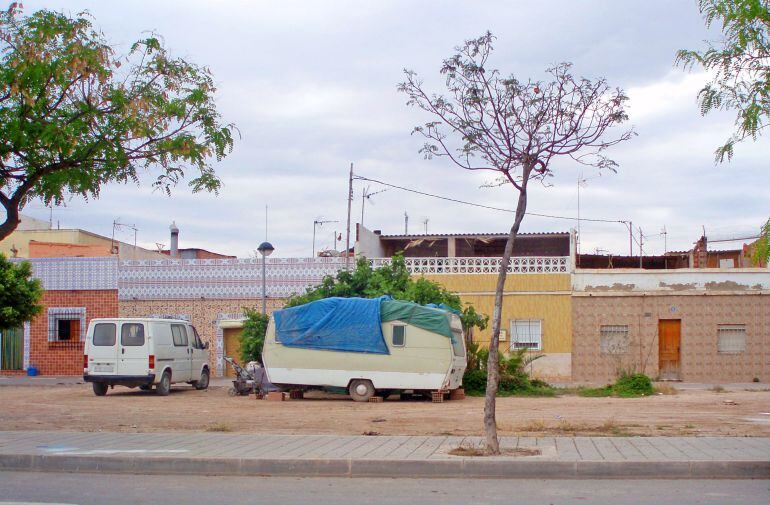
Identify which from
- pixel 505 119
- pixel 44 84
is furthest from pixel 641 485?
pixel 44 84

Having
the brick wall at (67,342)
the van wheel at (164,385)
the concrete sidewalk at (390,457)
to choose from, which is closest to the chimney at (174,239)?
the brick wall at (67,342)

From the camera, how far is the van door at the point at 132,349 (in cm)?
2233

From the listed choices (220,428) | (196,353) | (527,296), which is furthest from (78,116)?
(527,296)

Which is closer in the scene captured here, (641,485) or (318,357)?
(641,485)

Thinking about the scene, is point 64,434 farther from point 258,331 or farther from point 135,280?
point 135,280

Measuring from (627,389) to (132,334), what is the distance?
12.7 metres

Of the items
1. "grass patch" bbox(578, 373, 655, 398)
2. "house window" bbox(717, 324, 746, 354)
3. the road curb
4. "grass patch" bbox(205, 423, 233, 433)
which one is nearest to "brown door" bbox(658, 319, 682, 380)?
"house window" bbox(717, 324, 746, 354)

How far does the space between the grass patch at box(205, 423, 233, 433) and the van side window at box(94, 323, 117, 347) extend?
8114 mm

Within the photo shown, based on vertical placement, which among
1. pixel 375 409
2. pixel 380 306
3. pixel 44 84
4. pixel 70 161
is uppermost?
pixel 44 84

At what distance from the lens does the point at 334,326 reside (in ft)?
67.8

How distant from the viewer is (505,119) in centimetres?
1171

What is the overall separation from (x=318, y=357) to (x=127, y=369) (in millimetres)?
5242

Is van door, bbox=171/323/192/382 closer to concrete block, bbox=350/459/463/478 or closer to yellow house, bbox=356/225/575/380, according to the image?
yellow house, bbox=356/225/575/380

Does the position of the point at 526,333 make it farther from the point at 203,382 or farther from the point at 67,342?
the point at 67,342
